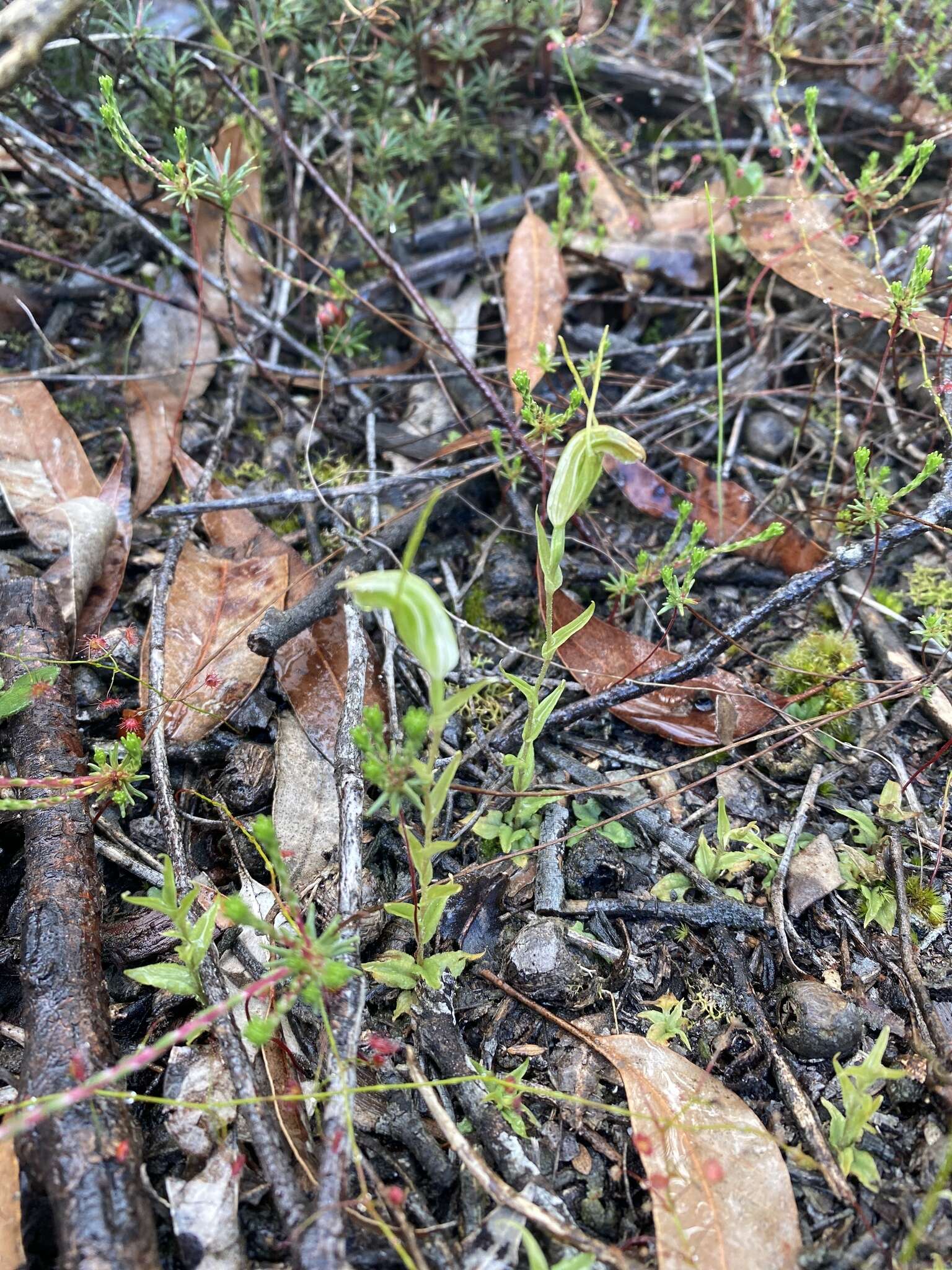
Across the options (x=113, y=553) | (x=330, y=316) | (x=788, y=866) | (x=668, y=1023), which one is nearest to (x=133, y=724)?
(x=113, y=553)

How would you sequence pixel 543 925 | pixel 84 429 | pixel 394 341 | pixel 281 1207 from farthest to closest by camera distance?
pixel 394 341 < pixel 84 429 < pixel 543 925 < pixel 281 1207

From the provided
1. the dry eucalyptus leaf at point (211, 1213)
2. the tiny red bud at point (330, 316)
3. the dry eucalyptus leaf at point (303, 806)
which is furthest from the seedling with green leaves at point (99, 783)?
the tiny red bud at point (330, 316)

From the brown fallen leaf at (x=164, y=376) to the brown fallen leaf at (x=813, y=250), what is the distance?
7.03ft

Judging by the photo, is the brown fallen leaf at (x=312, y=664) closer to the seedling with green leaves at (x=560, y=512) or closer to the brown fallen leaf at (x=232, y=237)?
the seedling with green leaves at (x=560, y=512)

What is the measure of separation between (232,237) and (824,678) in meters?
2.74

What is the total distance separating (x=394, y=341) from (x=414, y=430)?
493 mm

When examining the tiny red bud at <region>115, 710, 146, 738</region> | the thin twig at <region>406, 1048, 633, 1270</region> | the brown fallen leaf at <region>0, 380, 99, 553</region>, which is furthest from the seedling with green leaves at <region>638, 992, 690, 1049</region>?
the brown fallen leaf at <region>0, 380, 99, 553</region>

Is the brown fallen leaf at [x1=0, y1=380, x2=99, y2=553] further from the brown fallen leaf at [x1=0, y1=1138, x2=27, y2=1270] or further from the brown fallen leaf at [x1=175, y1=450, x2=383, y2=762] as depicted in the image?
→ the brown fallen leaf at [x1=0, y1=1138, x2=27, y2=1270]

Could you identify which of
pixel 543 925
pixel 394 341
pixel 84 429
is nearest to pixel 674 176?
pixel 394 341

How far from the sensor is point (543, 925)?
212cm

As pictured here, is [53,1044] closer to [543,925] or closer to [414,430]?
[543,925]

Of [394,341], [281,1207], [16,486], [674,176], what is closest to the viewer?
[281,1207]

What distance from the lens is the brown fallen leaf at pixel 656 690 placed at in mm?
2465

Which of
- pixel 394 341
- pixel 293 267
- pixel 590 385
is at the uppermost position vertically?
pixel 293 267
